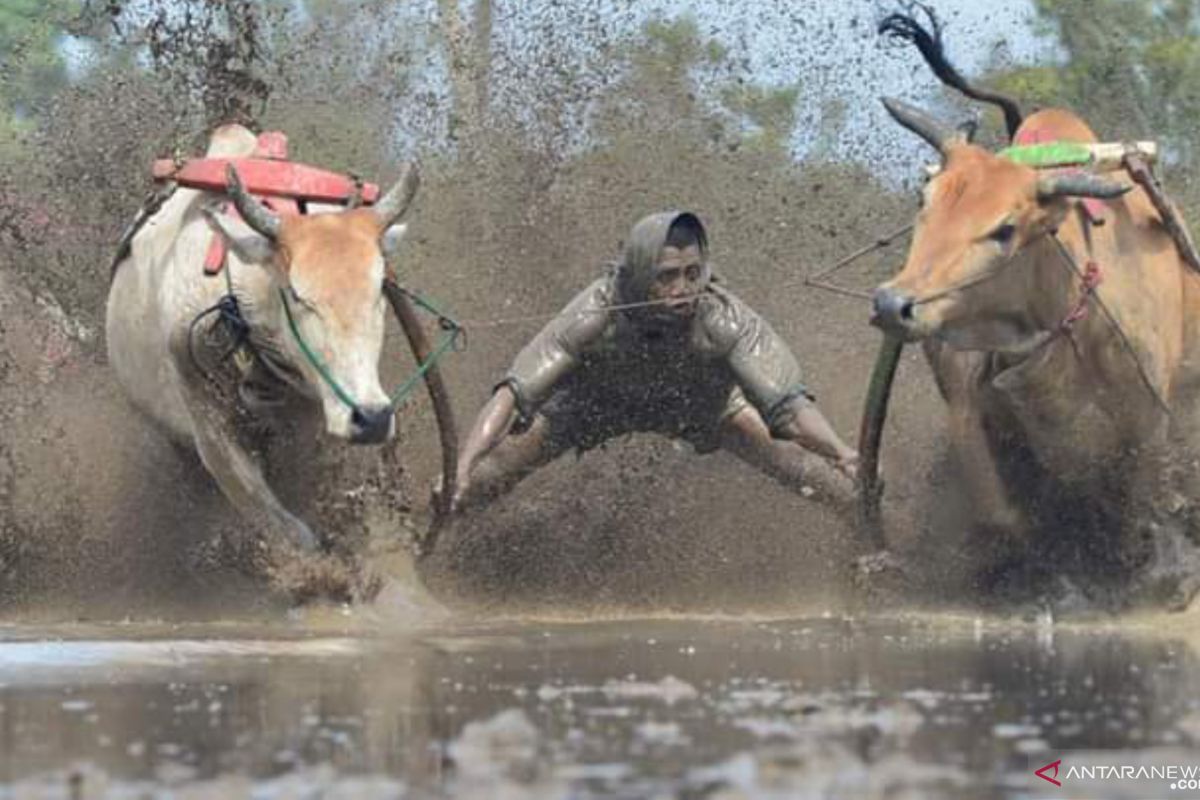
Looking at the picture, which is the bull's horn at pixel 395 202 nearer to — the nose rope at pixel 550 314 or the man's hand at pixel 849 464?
the nose rope at pixel 550 314

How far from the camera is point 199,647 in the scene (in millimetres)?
10125

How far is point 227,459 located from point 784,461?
200 cm

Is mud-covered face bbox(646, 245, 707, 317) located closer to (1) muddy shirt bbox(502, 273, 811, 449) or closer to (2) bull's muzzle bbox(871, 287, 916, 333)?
(1) muddy shirt bbox(502, 273, 811, 449)

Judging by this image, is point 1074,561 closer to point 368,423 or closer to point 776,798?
point 368,423

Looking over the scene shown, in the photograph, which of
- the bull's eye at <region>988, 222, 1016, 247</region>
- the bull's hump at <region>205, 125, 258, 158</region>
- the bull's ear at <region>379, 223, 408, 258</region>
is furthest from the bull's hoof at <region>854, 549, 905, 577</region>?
the bull's hump at <region>205, 125, 258, 158</region>

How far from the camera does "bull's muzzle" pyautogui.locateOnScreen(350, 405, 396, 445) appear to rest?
10438 mm

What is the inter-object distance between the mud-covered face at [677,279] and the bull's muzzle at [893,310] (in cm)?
120

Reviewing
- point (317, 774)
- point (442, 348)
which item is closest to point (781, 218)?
point (442, 348)

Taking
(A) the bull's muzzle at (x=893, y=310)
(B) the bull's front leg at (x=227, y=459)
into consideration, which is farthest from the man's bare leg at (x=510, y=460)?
(A) the bull's muzzle at (x=893, y=310)

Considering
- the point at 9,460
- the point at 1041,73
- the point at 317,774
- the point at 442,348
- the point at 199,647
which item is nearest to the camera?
the point at 317,774

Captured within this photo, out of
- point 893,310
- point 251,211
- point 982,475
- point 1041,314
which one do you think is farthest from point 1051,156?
point 251,211

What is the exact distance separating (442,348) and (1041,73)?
29.2 feet

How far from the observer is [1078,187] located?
1061 centimetres

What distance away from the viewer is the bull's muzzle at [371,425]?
10.4m
